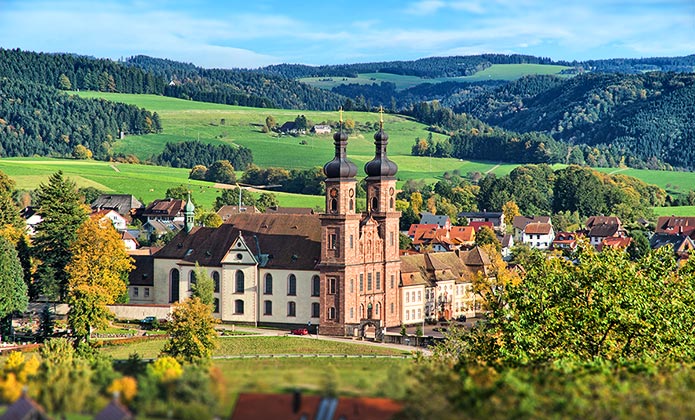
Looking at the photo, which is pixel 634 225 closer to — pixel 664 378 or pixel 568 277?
pixel 568 277

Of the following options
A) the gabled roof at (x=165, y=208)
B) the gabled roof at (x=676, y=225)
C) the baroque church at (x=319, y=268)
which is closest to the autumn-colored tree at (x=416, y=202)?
the gabled roof at (x=165, y=208)

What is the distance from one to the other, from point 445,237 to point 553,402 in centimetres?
13764

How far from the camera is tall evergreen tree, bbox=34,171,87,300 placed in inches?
3831

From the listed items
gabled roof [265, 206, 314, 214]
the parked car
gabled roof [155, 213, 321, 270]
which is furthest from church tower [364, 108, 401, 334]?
gabled roof [265, 206, 314, 214]

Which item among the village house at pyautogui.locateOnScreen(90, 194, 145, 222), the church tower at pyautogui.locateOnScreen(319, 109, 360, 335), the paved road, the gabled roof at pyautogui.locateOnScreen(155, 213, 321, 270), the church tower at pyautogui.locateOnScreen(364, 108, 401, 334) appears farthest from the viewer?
the village house at pyautogui.locateOnScreen(90, 194, 145, 222)

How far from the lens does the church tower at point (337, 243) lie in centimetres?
9300

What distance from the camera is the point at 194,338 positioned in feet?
234

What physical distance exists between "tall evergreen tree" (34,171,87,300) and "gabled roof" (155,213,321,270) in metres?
7.77

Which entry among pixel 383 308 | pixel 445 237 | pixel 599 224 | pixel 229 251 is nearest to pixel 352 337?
pixel 383 308

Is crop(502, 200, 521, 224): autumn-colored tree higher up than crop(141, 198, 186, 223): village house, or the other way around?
crop(141, 198, 186, 223): village house

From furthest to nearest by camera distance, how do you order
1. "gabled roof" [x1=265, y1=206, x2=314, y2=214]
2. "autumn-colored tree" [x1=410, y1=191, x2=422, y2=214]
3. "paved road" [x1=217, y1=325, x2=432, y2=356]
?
"autumn-colored tree" [x1=410, y1=191, x2=422, y2=214] → "gabled roof" [x1=265, y1=206, x2=314, y2=214] → "paved road" [x1=217, y1=325, x2=432, y2=356]

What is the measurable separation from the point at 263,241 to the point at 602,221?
3529 inches

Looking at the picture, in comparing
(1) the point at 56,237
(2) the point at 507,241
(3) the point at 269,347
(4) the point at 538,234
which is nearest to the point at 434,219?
(2) the point at 507,241

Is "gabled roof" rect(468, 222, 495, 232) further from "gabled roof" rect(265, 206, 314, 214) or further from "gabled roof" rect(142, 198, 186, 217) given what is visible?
"gabled roof" rect(142, 198, 186, 217)
